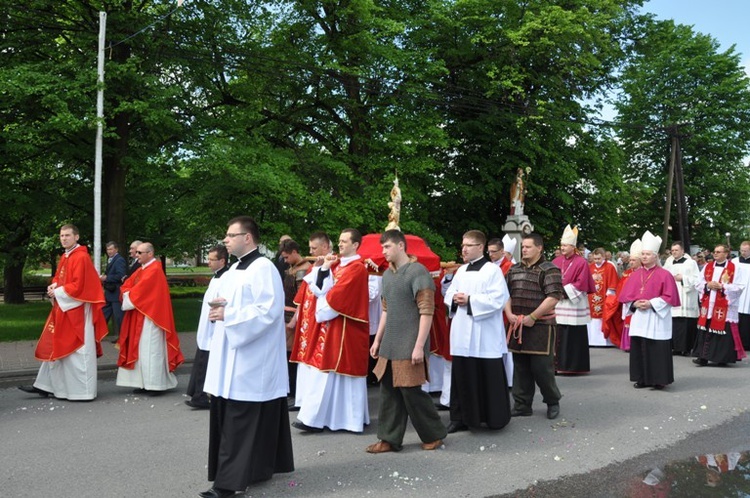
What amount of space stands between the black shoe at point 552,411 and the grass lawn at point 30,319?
7.26 meters

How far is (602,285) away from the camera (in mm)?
13938

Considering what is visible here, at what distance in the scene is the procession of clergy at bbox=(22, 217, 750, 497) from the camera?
4801 mm

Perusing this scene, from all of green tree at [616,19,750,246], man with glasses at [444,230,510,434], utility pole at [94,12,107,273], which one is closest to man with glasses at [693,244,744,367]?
man with glasses at [444,230,510,434]

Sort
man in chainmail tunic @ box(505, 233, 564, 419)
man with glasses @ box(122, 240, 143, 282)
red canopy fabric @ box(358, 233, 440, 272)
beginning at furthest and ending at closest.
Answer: man with glasses @ box(122, 240, 143, 282), red canopy fabric @ box(358, 233, 440, 272), man in chainmail tunic @ box(505, 233, 564, 419)

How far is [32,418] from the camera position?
7.19m

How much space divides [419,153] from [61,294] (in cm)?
1285

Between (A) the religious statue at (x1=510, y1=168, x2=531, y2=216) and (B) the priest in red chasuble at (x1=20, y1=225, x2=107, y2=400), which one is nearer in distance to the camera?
(B) the priest in red chasuble at (x1=20, y1=225, x2=107, y2=400)

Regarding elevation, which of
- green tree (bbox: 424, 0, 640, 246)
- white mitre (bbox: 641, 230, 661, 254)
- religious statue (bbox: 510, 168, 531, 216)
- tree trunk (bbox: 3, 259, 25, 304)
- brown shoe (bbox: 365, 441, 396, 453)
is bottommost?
brown shoe (bbox: 365, 441, 396, 453)

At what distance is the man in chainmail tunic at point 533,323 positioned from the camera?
7152 mm

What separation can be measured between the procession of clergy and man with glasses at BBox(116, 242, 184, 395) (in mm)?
17

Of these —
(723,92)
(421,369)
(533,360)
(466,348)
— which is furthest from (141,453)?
(723,92)

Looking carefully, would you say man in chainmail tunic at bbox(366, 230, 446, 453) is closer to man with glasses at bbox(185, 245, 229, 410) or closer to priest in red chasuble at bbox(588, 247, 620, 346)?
man with glasses at bbox(185, 245, 229, 410)

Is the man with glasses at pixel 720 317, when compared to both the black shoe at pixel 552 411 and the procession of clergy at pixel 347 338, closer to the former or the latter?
the procession of clergy at pixel 347 338

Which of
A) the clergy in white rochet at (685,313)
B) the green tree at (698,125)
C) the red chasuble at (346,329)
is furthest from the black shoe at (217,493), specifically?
the green tree at (698,125)
